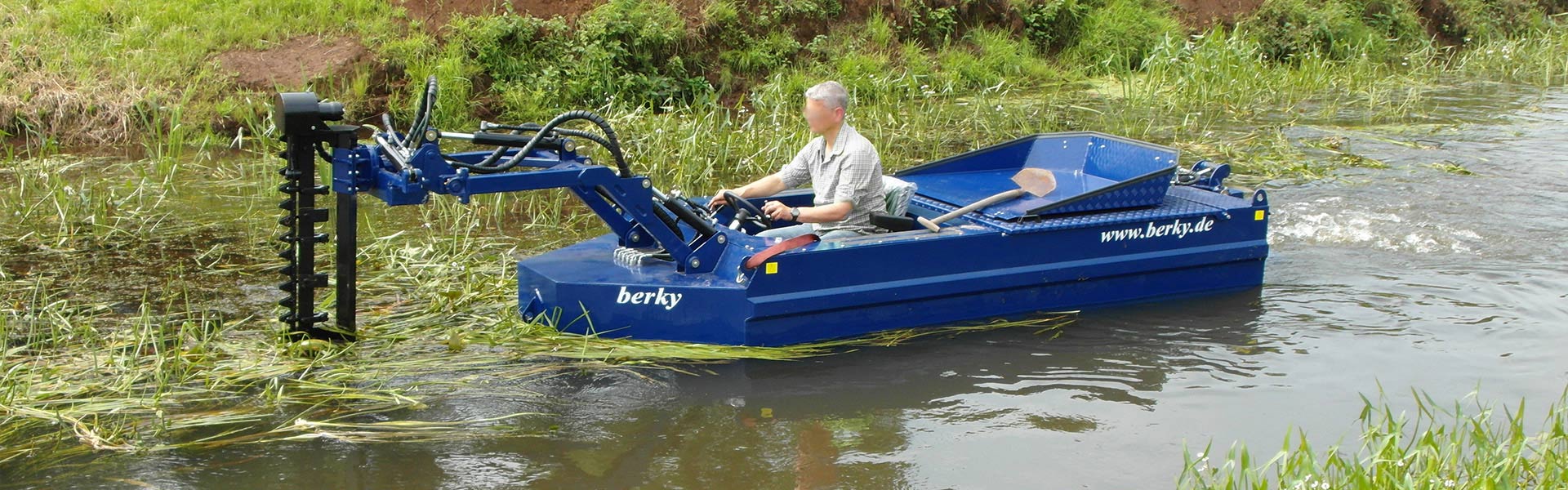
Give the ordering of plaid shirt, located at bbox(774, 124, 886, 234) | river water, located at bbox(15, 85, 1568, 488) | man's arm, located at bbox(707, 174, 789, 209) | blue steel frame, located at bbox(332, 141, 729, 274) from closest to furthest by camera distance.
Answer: river water, located at bbox(15, 85, 1568, 488) < blue steel frame, located at bbox(332, 141, 729, 274) < plaid shirt, located at bbox(774, 124, 886, 234) < man's arm, located at bbox(707, 174, 789, 209)

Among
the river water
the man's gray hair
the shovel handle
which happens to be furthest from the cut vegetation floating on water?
the man's gray hair

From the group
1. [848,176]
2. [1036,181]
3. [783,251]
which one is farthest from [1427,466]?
Answer: [1036,181]

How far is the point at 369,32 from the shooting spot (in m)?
12.5

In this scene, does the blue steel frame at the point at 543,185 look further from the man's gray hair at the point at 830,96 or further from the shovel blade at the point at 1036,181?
the shovel blade at the point at 1036,181

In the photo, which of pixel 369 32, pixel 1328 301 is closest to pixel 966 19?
pixel 369 32

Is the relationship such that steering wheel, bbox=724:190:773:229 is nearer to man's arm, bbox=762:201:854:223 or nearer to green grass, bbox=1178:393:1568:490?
man's arm, bbox=762:201:854:223

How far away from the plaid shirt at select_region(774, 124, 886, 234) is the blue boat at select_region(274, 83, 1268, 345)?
169 millimetres

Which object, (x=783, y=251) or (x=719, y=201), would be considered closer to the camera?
(x=783, y=251)

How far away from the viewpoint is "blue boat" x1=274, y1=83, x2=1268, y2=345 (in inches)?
223

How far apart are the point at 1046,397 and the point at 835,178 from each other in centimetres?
152

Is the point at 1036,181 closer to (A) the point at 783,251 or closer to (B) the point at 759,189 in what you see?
(B) the point at 759,189

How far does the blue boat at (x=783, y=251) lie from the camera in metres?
5.65

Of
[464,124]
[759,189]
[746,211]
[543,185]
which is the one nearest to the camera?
[543,185]

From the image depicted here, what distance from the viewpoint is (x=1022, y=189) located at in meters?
7.39
